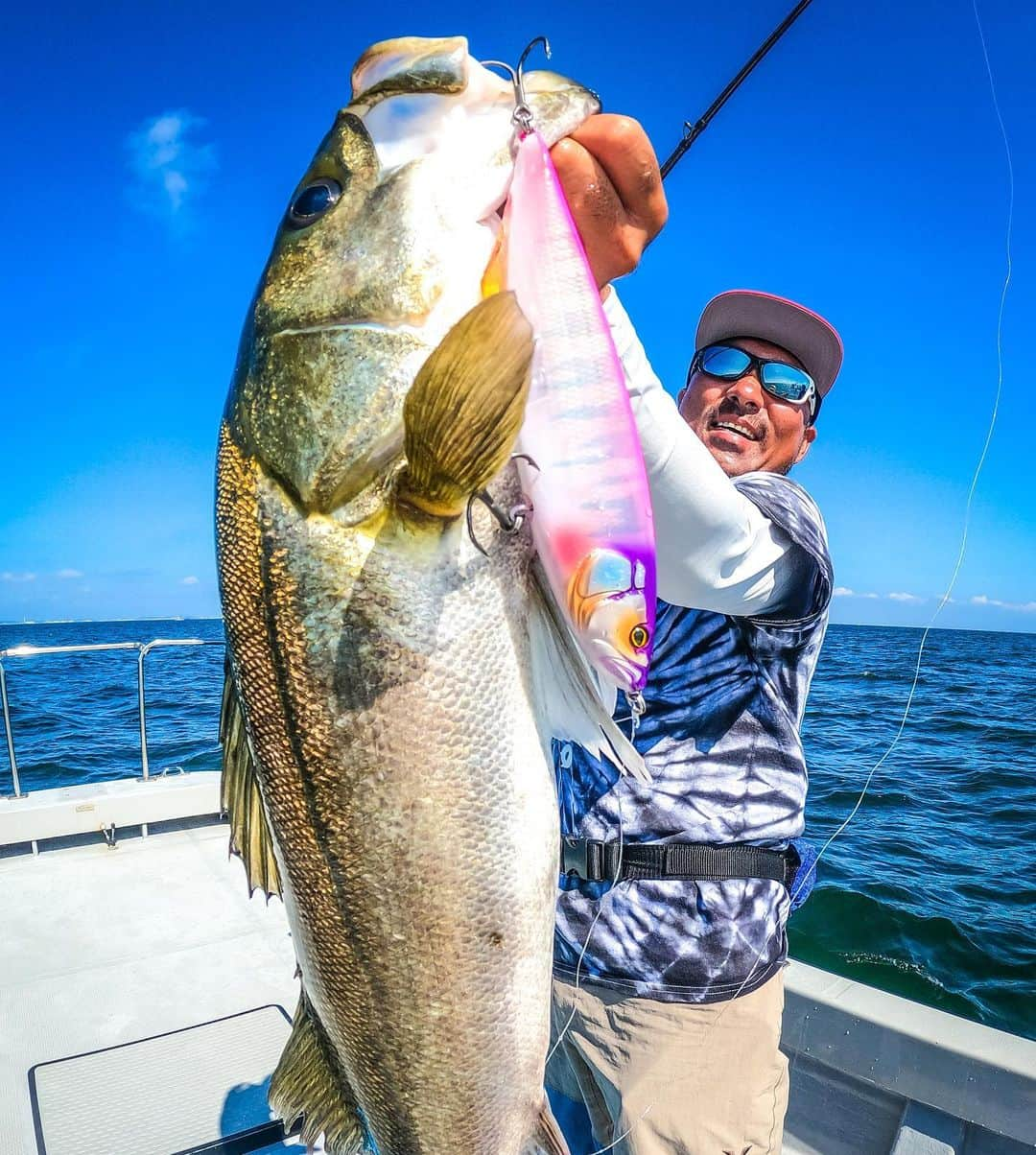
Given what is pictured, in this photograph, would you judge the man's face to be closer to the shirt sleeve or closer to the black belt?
the shirt sleeve

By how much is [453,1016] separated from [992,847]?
446 inches

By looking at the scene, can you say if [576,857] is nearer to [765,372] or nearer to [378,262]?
[378,262]

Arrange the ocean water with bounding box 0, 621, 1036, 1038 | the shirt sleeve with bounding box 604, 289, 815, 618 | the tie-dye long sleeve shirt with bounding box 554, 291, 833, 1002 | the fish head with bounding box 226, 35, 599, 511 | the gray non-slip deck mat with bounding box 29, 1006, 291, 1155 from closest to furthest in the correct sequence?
the fish head with bounding box 226, 35, 599, 511, the shirt sleeve with bounding box 604, 289, 815, 618, the tie-dye long sleeve shirt with bounding box 554, 291, 833, 1002, the gray non-slip deck mat with bounding box 29, 1006, 291, 1155, the ocean water with bounding box 0, 621, 1036, 1038

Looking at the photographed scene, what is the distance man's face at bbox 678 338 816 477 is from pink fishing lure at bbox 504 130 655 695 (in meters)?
1.48

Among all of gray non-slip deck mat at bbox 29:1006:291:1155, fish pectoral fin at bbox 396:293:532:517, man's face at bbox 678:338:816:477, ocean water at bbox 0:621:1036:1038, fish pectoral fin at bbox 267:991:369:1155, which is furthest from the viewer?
ocean water at bbox 0:621:1036:1038

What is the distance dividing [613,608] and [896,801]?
44.0ft

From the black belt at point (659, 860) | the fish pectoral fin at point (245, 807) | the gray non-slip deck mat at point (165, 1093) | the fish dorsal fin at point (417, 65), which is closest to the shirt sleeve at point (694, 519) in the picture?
the fish dorsal fin at point (417, 65)

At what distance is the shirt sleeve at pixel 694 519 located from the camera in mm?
1439

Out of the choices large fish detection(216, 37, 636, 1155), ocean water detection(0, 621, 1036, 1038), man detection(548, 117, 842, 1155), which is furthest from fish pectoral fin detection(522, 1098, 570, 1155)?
ocean water detection(0, 621, 1036, 1038)

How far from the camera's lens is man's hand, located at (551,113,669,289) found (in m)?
1.33

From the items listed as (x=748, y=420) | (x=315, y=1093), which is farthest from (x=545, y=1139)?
(x=748, y=420)

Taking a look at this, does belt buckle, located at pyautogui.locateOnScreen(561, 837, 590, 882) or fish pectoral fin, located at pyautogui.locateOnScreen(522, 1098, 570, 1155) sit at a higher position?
belt buckle, located at pyautogui.locateOnScreen(561, 837, 590, 882)

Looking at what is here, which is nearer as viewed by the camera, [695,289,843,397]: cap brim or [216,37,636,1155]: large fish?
[216,37,636,1155]: large fish

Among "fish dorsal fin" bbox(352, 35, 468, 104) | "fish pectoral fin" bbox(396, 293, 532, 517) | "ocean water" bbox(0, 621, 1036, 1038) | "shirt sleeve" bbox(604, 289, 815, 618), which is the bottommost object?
"ocean water" bbox(0, 621, 1036, 1038)
